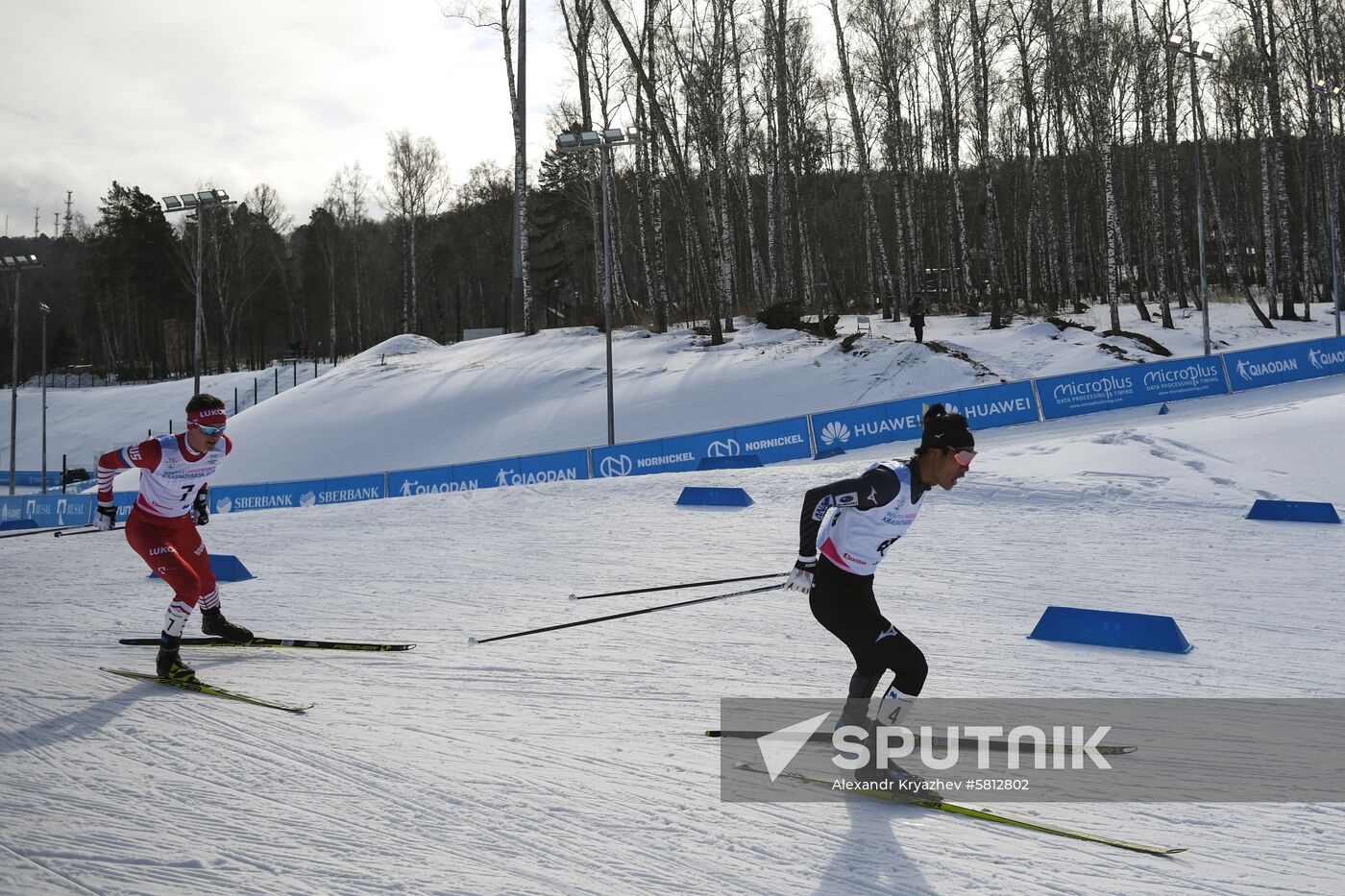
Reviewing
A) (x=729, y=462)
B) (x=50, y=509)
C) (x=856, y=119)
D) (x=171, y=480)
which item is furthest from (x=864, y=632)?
(x=856, y=119)

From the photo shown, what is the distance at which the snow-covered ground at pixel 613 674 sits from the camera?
3.79 meters

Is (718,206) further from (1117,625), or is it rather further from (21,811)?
(21,811)

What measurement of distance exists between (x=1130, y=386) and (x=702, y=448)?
870cm

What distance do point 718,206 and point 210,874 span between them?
28.2 metres

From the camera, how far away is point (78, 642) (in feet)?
25.2

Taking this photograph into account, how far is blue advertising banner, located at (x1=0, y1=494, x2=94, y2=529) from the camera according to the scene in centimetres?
2048

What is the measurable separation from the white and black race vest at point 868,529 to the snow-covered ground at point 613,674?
107 cm

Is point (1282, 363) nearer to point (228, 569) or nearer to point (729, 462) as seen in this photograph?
point (729, 462)

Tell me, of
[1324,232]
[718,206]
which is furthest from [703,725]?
[1324,232]

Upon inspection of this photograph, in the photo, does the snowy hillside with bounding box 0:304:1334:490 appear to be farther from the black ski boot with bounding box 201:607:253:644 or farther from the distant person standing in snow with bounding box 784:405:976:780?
the distant person standing in snow with bounding box 784:405:976:780

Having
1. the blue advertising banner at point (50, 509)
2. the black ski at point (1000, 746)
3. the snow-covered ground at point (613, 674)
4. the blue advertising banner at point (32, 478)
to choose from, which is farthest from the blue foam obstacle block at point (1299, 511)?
the blue advertising banner at point (32, 478)

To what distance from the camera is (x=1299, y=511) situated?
1046cm

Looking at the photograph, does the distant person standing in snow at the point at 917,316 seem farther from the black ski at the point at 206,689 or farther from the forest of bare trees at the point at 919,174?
the black ski at the point at 206,689

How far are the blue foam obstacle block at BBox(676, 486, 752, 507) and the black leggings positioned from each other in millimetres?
8784
